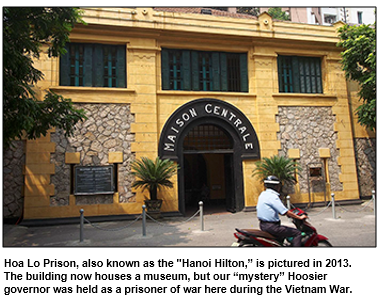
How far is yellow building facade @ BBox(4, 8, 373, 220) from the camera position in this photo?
36.7ft

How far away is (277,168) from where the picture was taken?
1189 centimetres

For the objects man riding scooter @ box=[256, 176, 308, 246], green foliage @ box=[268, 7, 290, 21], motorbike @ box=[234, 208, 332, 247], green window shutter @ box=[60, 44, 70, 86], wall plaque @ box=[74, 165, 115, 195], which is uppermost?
green foliage @ box=[268, 7, 290, 21]

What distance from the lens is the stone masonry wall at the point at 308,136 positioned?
13062 mm

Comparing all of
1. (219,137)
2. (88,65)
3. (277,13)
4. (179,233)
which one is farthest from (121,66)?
(277,13)

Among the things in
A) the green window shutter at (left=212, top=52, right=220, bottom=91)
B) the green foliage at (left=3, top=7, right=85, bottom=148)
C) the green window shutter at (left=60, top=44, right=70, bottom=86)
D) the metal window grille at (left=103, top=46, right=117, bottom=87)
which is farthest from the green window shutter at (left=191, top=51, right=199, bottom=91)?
the green foliage at (left=3, top=7, right=85, bottom=148)

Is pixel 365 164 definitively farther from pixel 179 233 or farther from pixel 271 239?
pixel 271 239

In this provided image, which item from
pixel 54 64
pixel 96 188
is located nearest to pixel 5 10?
pixel 54 64

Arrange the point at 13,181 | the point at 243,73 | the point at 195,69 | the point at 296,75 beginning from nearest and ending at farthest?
the point at 13,181 < the point at 195,69 < the point at 243,73 < the point at 296,75

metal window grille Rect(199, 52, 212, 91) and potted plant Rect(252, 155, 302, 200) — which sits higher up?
metal window grille Rect(199, 52, 212, 91)

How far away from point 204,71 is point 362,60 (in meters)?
6.81

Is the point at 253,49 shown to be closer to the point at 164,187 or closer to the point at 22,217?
the point at 164,187

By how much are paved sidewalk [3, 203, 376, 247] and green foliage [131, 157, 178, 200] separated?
1369 millimetres

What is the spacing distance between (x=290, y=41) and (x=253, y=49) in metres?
1.92

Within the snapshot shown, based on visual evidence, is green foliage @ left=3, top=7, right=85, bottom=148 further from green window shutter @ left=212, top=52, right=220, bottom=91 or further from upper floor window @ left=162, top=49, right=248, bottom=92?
green window shutter @ left=212, top=52, right=220, bottom=91
